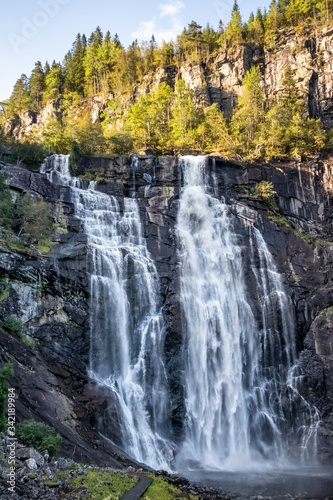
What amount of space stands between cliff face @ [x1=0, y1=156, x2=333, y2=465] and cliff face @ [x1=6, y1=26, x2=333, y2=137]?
13723 millimetres

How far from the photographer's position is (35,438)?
13852 millimetres

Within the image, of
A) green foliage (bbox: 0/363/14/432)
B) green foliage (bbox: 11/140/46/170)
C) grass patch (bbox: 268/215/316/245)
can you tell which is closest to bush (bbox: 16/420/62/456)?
green foliage (bbox: 0/363/14/432)

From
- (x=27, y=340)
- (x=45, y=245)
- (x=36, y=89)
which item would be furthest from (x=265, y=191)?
(x=36, y=89)

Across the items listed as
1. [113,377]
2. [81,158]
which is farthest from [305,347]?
[81,158]

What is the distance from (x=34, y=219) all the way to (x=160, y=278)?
34.7ft

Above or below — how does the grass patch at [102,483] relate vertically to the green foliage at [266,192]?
below

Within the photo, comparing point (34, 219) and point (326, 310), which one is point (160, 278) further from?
point (326, 310)

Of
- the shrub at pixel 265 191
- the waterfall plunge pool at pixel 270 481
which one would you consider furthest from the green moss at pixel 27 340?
the shrub at pixel 265 191

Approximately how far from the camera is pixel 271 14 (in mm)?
62875

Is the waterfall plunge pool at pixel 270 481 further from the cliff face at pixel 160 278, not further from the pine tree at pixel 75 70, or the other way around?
the pine tree at pixel 75 70

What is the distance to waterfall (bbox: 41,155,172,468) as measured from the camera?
23.5m

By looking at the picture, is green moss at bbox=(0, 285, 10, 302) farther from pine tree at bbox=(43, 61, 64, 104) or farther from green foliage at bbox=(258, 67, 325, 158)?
→ pine tree at bbox=(43, 61, 64, 104)

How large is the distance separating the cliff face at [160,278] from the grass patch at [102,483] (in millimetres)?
3275

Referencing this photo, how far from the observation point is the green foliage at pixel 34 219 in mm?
28797
